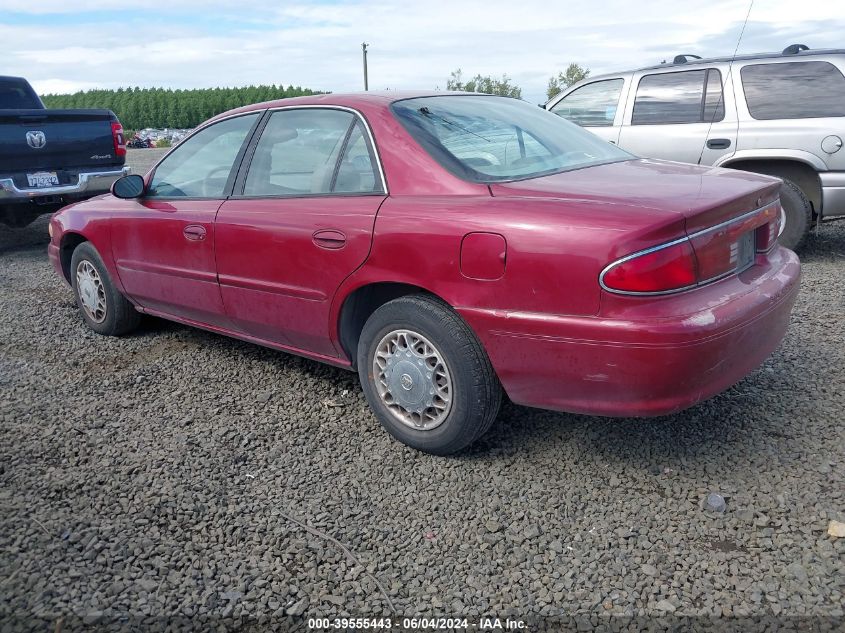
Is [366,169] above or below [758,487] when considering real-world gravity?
above

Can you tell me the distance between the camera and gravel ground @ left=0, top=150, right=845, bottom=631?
89.7 inches

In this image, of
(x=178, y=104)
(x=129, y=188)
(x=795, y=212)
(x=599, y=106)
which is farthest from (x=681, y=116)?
(x=178, y=104)

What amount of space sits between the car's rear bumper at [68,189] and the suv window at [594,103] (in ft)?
16.7

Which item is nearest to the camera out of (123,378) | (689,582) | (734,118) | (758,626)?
(758,626)

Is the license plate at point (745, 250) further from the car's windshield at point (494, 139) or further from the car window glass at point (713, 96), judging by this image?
the car window glass at point (713, 96)

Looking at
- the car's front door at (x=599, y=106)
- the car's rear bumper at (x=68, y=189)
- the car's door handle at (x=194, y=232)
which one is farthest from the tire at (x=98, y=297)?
the car's front door at (x=599, y=106)

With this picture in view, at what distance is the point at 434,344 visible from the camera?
9.68 ft

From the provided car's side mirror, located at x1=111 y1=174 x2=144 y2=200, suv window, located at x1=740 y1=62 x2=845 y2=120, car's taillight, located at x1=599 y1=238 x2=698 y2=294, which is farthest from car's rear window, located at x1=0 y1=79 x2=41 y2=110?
car's taillight, located at x1=599 y1=238 x2=698 y2=294

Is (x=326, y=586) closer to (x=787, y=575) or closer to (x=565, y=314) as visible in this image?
(x=565, y=314)

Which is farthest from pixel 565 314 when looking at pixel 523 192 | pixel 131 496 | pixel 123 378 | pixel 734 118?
pixel 734 118

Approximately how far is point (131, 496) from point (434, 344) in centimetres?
137

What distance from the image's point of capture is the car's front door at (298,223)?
10.6ft

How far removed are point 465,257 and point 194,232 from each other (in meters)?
1.83

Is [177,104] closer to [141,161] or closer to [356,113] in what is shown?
[141,161]
